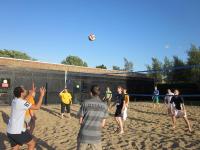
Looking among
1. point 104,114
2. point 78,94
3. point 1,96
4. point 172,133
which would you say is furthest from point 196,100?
point 104,114

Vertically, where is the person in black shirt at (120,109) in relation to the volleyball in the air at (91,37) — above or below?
below

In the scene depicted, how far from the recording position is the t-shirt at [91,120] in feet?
16.5

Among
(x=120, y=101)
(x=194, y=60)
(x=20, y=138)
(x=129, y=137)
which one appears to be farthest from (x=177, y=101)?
(x=194, y=60)

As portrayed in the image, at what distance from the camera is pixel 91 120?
5.11 metres

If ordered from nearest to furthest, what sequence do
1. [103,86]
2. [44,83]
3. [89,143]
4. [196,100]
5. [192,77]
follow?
1. [89,143]
2. [44,83]
3. [103,86]
4. [196,100]
5. [192,77]

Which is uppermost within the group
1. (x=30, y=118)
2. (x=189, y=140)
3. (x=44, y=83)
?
(x=44, y=83)

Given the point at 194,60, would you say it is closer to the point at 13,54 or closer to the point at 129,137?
the point at 129,137

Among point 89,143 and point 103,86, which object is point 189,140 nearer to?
point 89,143

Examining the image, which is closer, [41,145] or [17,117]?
[17,117]

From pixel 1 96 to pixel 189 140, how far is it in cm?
1500

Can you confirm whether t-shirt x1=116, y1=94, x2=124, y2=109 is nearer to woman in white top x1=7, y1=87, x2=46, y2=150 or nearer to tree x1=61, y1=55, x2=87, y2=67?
woman in white top x1=7, y1=87, x2=46, y2=150

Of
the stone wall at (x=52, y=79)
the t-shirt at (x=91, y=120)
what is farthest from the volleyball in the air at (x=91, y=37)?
the t-shirt at (x=91, y=120)

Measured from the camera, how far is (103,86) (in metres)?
28.1

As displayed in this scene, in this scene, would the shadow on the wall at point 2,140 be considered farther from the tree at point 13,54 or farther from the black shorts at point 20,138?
the tree at point 13,54
